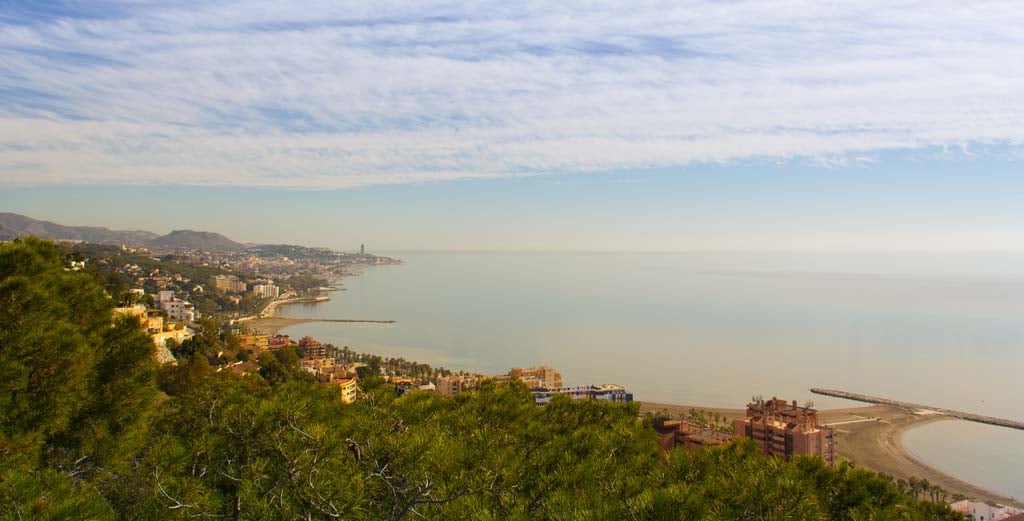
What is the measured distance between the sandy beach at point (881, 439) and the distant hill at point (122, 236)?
66181 mm

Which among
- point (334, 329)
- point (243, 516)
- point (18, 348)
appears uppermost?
point (18, 348)

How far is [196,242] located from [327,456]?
103857mm

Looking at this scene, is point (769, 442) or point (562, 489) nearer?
point (562, 489)

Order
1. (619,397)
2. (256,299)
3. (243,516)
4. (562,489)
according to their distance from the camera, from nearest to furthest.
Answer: (243,516)
(562,489)
(619,397)
(256,299)

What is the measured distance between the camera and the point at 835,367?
18969mm

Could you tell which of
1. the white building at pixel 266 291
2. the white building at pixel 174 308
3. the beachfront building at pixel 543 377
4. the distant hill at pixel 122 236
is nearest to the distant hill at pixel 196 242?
the distant hill at pixel 122 236

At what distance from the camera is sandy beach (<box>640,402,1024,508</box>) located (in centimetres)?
948

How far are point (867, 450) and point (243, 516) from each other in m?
12.7

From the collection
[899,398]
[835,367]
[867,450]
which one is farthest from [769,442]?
[835,367]

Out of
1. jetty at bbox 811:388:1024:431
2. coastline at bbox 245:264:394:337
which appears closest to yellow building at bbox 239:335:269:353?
coastline at bbox 245:264:394:337

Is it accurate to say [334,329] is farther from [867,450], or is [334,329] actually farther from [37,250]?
[37,250]

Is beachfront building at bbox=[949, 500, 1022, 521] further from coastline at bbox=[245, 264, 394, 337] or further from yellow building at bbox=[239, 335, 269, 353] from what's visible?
coastline at bbox=[245, 264, 394, 337]

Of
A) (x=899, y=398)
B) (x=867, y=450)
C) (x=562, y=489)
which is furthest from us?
(x=899, y=398)

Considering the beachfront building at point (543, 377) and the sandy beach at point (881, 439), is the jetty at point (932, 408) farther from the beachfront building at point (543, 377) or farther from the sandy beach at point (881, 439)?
the beachfront building at point (543, 377)
